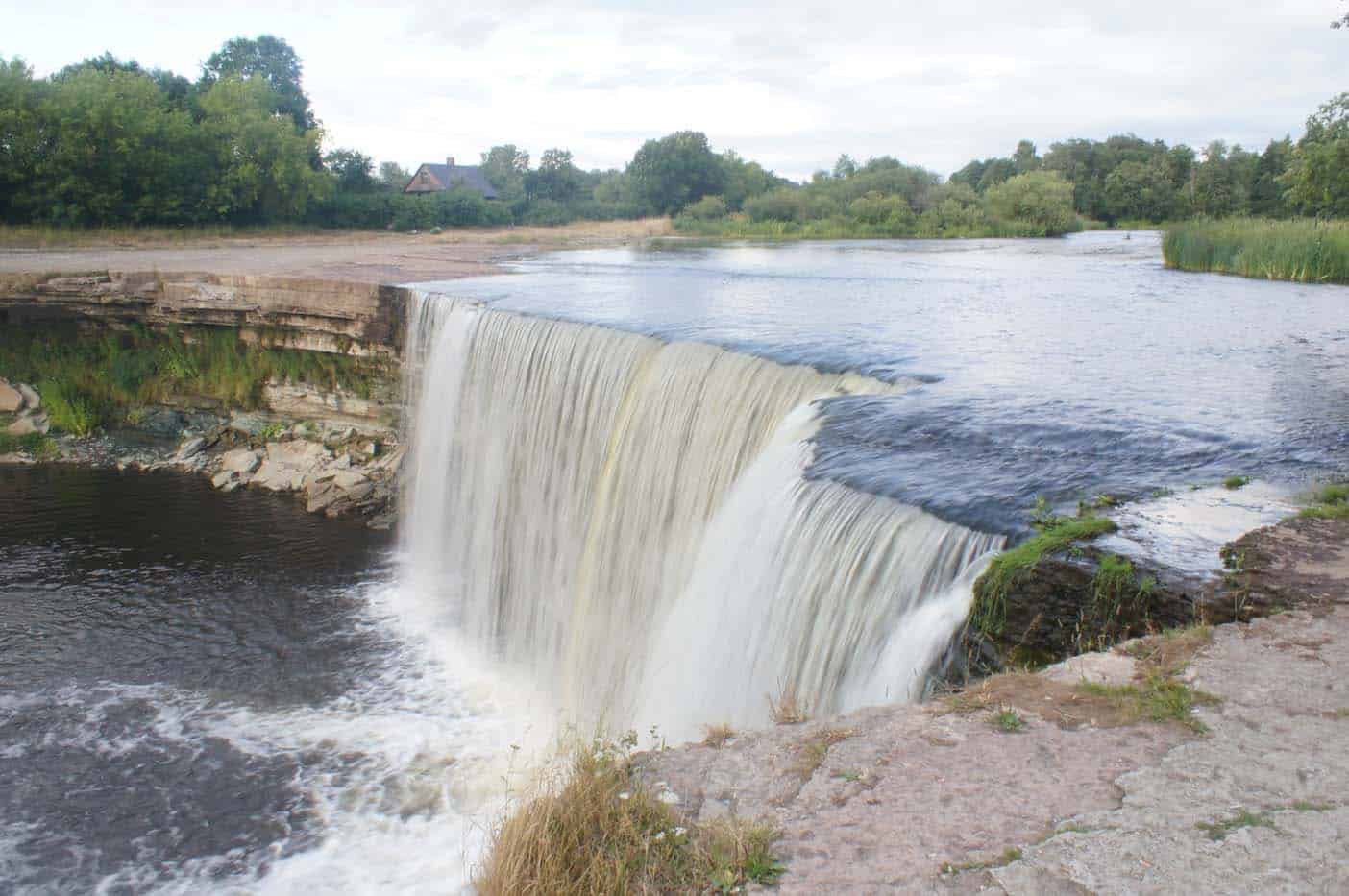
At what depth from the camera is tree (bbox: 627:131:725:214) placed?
6969cm

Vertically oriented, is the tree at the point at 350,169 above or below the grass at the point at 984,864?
above

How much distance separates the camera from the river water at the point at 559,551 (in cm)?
664

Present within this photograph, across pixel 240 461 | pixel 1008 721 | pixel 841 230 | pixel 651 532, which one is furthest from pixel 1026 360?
pixel 841 230

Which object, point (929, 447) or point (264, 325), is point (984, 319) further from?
point (264, 325)

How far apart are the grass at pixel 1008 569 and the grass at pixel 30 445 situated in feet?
63.1

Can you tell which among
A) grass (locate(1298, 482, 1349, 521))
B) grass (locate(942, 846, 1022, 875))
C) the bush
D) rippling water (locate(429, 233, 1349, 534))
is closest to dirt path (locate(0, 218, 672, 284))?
rippling water (locate(429, 233, 1349, 534))

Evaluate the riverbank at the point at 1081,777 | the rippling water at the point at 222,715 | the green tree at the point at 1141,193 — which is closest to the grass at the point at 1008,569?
the riverbank at the point at 1081,777

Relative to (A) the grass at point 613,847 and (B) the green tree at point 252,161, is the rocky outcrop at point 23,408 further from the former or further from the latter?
(A) the grass at point 613,847

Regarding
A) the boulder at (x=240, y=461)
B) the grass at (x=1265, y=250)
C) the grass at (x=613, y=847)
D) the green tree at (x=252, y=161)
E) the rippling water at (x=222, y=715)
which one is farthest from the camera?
the green tree at (x=252, y=161)

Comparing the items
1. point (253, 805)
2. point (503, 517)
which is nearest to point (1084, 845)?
point (253, 805)

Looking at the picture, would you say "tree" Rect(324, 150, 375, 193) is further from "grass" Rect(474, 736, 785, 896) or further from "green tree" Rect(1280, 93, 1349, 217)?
"grass" Rect(474, 736, 785, 896)

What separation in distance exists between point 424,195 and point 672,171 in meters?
24.5

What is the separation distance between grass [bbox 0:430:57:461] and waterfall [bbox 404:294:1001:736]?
8.32 meters

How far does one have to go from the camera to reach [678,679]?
7.36 m
